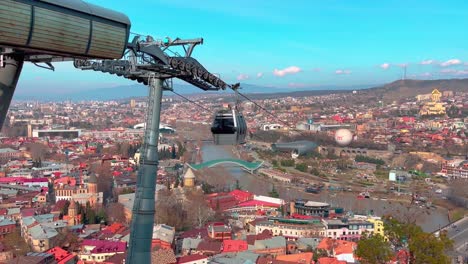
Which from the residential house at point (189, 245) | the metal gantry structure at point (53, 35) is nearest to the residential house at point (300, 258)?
the residential house at point (189, 245)

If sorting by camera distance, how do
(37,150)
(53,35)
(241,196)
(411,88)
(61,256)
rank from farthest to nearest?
(411,88), (37,150), (241,196), (61,256), (53,35)

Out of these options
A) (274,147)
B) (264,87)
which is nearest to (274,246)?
(274,147)

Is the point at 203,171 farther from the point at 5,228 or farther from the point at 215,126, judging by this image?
the point at 215,126

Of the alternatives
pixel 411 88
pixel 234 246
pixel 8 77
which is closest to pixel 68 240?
pixel 234 246

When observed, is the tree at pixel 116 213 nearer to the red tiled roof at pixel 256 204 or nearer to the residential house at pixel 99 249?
the red tiled roof at pixel 256 204

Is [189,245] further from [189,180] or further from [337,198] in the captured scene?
[337,198]

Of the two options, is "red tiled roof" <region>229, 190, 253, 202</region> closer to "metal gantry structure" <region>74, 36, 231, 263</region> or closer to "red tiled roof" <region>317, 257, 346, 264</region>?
"red tiled roof" <region>317, 257, 346, 264</region>
